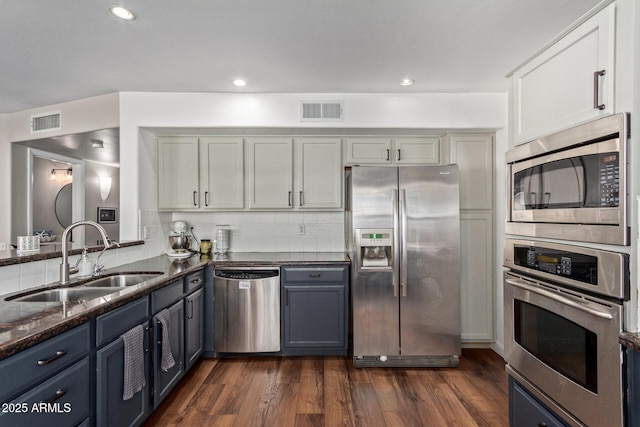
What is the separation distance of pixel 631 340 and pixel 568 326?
0.27 m

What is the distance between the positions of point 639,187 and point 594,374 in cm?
66

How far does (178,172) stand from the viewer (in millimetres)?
3223

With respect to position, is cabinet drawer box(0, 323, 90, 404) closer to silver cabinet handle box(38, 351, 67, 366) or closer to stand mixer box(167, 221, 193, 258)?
silver cabinet handle box(38, 351, 67, 366)

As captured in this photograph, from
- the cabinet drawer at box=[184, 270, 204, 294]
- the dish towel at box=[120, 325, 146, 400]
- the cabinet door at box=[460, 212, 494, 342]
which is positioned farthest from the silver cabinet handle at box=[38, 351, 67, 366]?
the cabinet door at box=[460, 212, 494, 342]

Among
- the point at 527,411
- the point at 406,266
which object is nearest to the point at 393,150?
the point at 406,266

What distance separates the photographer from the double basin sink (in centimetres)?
174

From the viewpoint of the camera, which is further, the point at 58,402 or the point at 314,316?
the point at 314,316

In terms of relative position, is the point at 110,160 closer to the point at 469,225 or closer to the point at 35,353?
the point at 35,353

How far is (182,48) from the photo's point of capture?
2.18 meters

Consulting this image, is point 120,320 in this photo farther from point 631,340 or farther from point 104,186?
point 104,186

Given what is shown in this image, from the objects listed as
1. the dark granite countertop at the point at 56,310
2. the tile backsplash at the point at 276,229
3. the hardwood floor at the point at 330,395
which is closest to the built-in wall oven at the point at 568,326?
the hardwood floor at the point at 330,395

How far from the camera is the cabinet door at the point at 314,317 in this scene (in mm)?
2826

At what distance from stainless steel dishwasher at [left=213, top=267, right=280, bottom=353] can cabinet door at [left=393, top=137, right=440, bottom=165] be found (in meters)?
1.73

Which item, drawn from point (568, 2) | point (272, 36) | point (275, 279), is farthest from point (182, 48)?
point (568, 2)
